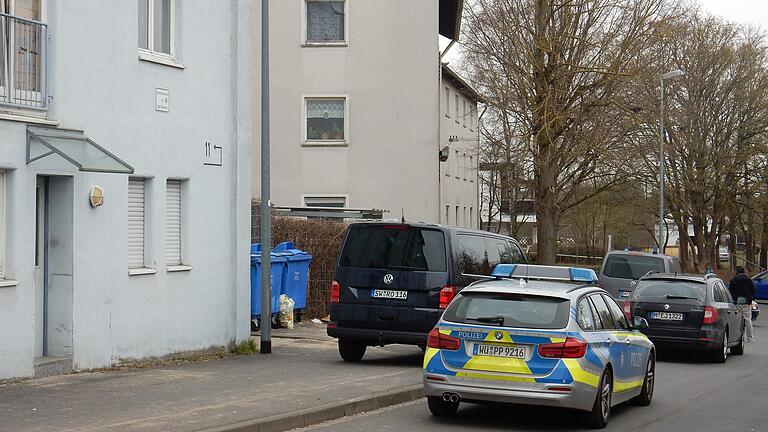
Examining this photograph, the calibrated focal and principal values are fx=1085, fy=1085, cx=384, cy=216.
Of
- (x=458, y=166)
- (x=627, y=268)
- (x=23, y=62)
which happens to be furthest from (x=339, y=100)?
(x=23, y=62)

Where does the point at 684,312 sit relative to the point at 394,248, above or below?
below

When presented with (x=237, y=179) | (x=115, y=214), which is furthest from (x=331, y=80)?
(x=115, y=214)

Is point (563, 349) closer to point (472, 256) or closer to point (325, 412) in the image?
point (325, 412)

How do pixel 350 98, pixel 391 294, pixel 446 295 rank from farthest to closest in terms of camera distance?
pixel 350 98, pixel 391 294, pixel 446 295

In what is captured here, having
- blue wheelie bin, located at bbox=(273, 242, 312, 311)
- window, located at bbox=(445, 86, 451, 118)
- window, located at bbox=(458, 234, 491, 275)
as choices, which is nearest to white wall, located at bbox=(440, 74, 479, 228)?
window, located at bbox=(445, 86, 451, 118)

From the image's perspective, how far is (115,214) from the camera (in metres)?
14.7

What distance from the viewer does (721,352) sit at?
771 inches

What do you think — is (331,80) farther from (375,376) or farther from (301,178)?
(375,376)

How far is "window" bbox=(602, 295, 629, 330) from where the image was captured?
39.8 feet

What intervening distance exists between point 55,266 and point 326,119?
70.2 feet

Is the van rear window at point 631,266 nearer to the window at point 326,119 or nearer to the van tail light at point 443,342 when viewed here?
the window at point 326,119

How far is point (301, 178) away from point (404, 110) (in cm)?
399

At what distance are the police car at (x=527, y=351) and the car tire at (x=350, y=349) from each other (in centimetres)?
486

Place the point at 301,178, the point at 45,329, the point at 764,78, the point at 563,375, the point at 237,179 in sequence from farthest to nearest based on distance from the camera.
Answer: the point at 764,78 < the point at 301,178 < the point at 237,179 < the point at 45,329 < the point at 563,375
